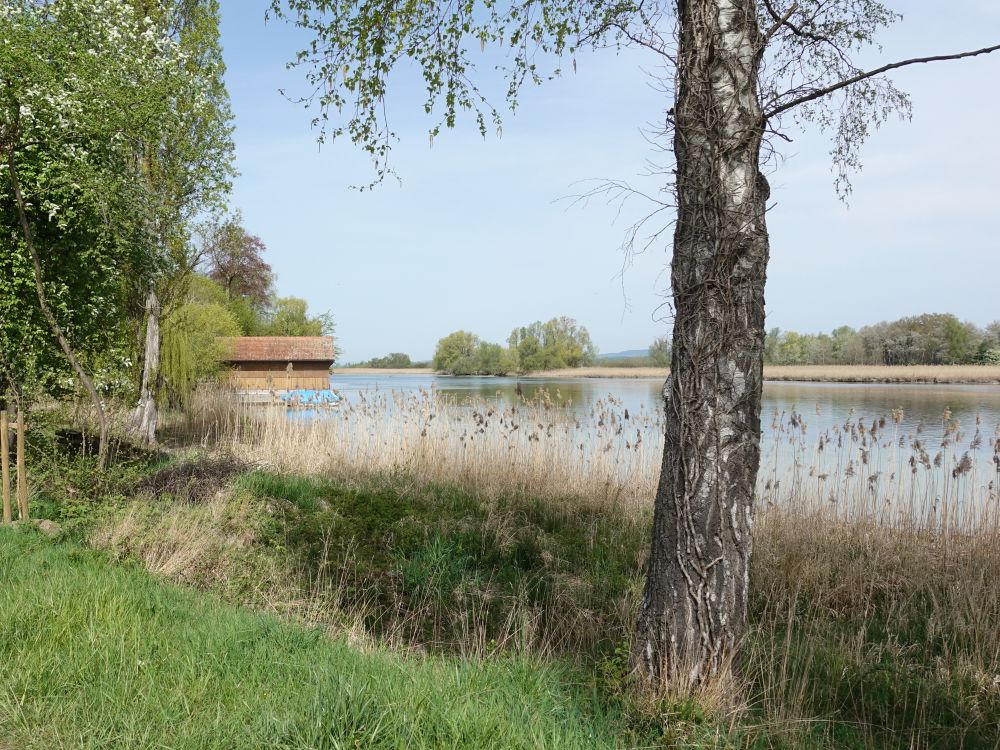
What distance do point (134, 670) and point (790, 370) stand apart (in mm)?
56840

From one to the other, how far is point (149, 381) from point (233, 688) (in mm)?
11938

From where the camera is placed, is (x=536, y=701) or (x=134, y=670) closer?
(x=536, y=701)

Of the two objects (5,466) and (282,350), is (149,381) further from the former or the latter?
(282,350)

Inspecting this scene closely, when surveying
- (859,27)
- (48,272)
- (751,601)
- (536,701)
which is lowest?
(751,601)

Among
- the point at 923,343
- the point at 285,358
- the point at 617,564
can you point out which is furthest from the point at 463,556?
the point at 923,343

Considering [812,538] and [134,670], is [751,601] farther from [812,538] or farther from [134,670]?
[134,670]

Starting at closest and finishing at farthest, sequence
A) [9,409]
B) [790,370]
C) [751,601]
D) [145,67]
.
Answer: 1. [751,601]
2. [9,409]
3. [145,67]
4. [790,370]

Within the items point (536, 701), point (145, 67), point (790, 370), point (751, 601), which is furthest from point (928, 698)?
point (790, 370)

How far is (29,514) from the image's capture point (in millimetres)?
7039

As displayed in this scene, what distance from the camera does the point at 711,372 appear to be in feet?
10.6

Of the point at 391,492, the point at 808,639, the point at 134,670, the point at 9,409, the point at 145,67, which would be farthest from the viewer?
the point at 145,67

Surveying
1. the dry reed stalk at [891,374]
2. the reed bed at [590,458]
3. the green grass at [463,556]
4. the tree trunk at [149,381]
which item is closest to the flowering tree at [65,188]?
the green grass at [463,556]

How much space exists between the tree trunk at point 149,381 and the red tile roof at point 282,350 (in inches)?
793

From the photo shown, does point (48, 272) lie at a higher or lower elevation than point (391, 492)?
higher
